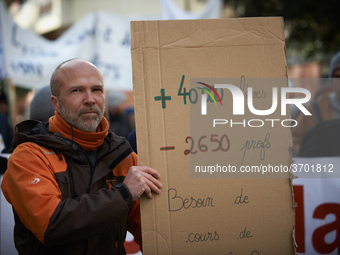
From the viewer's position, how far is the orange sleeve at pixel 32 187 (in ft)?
4.93

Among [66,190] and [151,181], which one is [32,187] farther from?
[151,181]

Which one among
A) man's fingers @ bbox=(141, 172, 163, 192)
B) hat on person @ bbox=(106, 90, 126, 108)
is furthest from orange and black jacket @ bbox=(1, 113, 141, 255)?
hat on person @ bbox=(106, 90, 126, 108)

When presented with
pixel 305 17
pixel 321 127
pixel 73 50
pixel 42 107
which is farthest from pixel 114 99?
pixel 305 17

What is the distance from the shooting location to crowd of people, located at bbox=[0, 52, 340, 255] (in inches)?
59.4

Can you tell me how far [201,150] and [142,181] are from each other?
30 cm

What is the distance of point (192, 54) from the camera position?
5.50 ft

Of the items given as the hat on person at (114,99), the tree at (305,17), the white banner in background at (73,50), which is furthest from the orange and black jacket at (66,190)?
the tree at (305,17)

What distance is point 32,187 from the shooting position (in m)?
1.54

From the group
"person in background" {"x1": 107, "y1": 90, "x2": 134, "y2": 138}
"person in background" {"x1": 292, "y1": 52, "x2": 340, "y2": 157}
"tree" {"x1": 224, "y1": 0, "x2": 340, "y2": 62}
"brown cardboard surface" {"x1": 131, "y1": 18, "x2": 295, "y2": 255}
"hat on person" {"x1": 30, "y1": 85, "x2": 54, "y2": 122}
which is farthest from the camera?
"tree" {"x1": 224, "y1": 0, "x2": 340, "y2": 62}

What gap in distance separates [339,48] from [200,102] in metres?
10.8

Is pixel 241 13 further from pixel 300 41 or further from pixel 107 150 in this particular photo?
pixel 107 150

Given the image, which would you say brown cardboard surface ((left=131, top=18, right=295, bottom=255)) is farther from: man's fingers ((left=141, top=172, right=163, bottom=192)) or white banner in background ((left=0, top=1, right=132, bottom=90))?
white banner in background ((left=0, top=1, right=132, bottom=90))

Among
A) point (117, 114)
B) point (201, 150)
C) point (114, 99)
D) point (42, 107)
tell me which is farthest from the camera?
point (117, 114)

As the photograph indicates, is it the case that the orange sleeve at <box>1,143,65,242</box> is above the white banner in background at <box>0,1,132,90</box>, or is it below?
below
